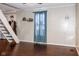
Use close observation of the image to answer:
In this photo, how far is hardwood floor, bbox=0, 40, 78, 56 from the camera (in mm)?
1881

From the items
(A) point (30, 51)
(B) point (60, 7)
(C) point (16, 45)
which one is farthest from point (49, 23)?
(C) point (16, 45)

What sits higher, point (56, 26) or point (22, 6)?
point (22, 6)

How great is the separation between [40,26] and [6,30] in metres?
0.65

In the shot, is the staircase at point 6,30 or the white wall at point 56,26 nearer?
the white wall at point 56,26

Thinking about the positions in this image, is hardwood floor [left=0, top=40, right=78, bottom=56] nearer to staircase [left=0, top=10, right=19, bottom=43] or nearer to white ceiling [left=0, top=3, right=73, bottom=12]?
staircase [left=0, top=10, right=19, bottom=43]

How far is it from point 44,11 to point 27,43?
618mm

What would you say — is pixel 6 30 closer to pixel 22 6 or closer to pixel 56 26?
pixel 22 6

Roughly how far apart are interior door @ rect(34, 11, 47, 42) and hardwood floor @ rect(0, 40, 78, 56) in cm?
13

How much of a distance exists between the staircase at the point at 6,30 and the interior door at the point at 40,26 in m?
0.35

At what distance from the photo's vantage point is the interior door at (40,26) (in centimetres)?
190

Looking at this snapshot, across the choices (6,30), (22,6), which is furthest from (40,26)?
(6,30)

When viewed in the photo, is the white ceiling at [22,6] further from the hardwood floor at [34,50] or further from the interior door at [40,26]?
the hardwood floor at [34,50]

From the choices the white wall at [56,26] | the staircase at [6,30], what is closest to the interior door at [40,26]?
the white wall at [56,26]

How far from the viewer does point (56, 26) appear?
1910 mm
